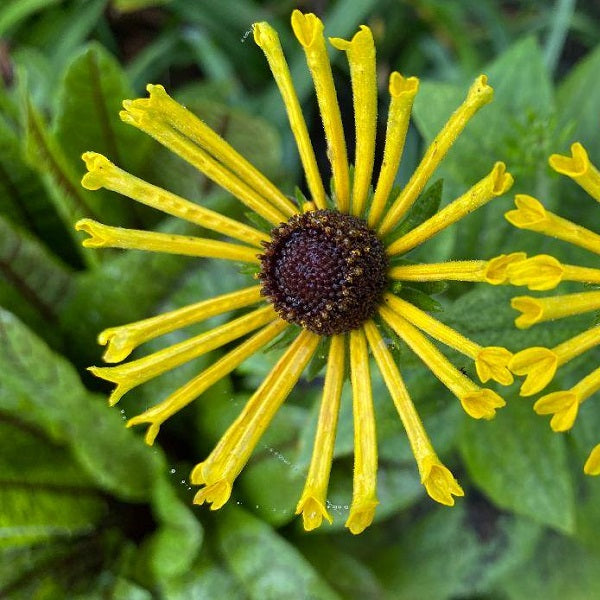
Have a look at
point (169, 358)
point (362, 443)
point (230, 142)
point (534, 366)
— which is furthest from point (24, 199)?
point (534, 366)

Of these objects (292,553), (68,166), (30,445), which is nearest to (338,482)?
(292,553)

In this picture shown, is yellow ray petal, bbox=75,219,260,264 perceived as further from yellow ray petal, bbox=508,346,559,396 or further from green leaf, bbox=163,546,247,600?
green leaf, bbox=163,546,247,600

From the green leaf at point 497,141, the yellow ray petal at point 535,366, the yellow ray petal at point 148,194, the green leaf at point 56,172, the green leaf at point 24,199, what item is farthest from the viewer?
the green leaf at point 24,199

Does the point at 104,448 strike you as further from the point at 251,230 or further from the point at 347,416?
the point at 251,230

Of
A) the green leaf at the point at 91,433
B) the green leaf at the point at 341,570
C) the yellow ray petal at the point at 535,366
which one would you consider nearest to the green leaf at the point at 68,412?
the green leaf at the point at 91,433

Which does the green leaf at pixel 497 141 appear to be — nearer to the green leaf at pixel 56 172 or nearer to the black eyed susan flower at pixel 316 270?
the black eyed susan flower at pixel 316 270

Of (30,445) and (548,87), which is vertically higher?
(548,87)
